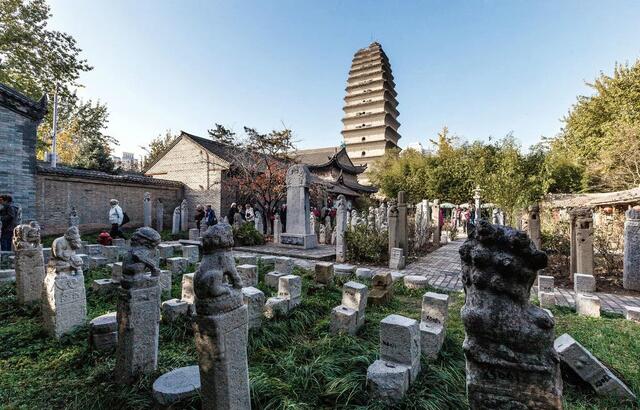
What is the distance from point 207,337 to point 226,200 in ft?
65.7

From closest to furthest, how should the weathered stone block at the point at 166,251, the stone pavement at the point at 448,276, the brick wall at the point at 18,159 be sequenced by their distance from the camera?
1. the stone pavement at the point at 448,276
2. the weathered stone block at the point at 166,251
3. the brick wall at the point at 18,159

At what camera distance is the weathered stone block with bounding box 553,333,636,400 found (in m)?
2.67

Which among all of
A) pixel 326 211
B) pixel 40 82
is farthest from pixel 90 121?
pixel 326 211

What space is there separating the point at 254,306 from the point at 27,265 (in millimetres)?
3853

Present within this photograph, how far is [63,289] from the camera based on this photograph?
390 centimetres

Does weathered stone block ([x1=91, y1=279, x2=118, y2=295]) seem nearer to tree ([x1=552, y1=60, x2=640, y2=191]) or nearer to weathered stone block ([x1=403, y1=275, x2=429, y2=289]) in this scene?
weathered stone block ([x1=403, y1=275, x2=429, y2=289])

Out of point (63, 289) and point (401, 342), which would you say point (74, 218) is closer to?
point (63, 289)

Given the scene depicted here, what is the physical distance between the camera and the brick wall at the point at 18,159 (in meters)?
12.1

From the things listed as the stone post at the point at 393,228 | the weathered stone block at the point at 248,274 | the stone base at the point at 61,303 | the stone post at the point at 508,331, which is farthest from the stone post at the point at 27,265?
the stone post at the point at 393,228

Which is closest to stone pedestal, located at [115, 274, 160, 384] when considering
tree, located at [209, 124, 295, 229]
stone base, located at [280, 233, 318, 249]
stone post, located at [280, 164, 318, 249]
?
stone base, located at [280, 233, 318, 249]

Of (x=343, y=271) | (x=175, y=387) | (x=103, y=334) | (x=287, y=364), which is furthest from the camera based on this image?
(x=343, y=271)

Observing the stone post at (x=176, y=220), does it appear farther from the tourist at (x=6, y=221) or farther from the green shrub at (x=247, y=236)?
the tourist at (x=6, y=221)

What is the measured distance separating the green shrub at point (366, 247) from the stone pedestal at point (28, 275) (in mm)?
7034

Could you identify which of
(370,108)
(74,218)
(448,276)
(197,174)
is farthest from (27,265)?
(370,108)
